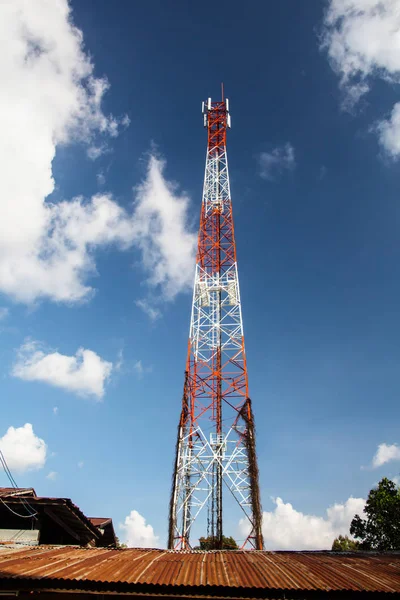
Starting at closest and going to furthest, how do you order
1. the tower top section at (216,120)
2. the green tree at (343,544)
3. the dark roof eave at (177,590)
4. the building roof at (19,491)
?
the dark roof eave at (177,590), the building roof at (19,491), the tower top section at (216,120), the green tree at (343,544)

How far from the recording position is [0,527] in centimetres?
1418

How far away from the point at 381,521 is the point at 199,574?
33.5 m

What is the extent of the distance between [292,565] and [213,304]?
51.3 feet

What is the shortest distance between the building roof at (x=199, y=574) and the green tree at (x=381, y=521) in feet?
94.1

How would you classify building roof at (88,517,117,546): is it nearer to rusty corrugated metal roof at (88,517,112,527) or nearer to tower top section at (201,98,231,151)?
rusty corrugated metal roof at (88,517,112,527)

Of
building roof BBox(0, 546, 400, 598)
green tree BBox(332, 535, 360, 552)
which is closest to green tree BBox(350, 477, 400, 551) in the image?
green tree BBox(332, 535, 360, 552)

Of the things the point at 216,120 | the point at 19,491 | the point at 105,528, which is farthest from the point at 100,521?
the point at 216,120

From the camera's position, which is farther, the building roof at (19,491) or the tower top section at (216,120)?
the tower top section at (216,120)

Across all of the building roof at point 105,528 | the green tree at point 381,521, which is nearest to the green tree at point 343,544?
the green tree at point 381,521

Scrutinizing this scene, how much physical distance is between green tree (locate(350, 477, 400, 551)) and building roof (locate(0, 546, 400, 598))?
1130 inches

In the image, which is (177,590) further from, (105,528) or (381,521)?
(381,521)

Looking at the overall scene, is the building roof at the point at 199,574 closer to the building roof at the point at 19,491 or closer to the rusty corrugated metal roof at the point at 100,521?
the building roof at the point at 19,491

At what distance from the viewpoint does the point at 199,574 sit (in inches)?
328

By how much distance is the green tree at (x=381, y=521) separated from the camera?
111ft
